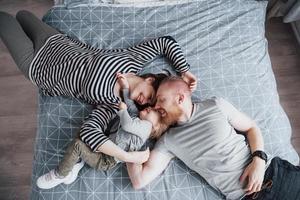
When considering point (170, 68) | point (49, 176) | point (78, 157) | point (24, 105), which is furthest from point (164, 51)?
point (24, 105)

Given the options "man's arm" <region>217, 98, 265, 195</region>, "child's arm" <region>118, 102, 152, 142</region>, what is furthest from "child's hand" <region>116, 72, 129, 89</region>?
"man's arm" <region>217, 98, 265, 195</region>

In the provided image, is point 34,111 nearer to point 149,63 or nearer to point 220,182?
point 149,63

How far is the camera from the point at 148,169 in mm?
1165

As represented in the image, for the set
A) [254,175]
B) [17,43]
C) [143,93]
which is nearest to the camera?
[254,175]

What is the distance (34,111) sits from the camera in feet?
5.75

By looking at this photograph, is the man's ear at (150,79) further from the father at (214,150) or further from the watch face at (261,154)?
the watch face at (261,154)

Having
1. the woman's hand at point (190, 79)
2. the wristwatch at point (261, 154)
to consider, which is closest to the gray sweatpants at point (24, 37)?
the woman's hand at point (190, 79)

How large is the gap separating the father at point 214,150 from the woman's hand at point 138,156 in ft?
0.08

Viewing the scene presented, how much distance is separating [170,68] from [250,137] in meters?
0.42

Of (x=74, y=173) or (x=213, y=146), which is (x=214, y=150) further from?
(x=74, y=173)

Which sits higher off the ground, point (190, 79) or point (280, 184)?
point (190, 79)

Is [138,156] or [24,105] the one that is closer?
[138,156]

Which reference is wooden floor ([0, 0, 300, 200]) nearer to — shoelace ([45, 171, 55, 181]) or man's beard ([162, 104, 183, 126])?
shoelace ([45, 171, 55, 181])

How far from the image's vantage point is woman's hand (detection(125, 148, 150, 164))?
3.67ft
